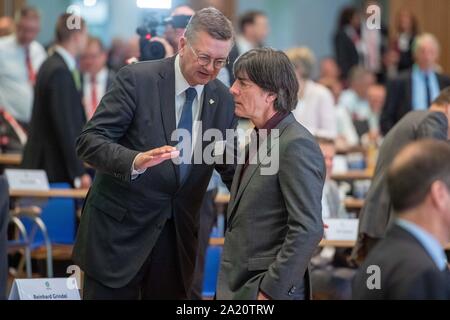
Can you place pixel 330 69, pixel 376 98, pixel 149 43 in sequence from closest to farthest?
1. pixel 149 43
2. pixel 376 98
3. pixel 330 69

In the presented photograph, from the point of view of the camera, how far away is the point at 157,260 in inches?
160

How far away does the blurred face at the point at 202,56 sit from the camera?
12.3ft

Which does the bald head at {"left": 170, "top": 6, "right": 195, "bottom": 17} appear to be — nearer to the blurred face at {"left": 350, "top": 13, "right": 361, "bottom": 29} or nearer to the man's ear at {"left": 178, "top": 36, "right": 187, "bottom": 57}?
the man's ear at {"left": 178, "top": 36, "right": 187, "bottom": 57}

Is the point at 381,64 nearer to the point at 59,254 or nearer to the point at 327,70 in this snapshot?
the point at 327,70

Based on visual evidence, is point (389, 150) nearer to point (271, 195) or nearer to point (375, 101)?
point (271, 195)

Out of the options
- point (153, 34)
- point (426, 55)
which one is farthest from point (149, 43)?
point (426, 55)

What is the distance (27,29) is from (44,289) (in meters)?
5.28

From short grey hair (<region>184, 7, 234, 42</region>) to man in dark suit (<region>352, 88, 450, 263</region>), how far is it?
4.99 ft

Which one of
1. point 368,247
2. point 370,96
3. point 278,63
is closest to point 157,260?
point 278,63

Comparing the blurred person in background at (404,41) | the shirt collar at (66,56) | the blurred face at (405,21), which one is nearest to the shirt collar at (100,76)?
the shirt collar at (66,56)

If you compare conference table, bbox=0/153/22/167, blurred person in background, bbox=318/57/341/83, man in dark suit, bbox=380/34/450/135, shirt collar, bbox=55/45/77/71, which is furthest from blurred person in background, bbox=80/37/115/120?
blurred person in background, bbox=318/57/341/83

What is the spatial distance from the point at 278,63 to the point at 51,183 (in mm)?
3872

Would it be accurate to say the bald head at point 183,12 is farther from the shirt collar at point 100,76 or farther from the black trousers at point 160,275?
the shirt collar at point 100,76

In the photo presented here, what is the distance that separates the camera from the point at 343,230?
222 inches
